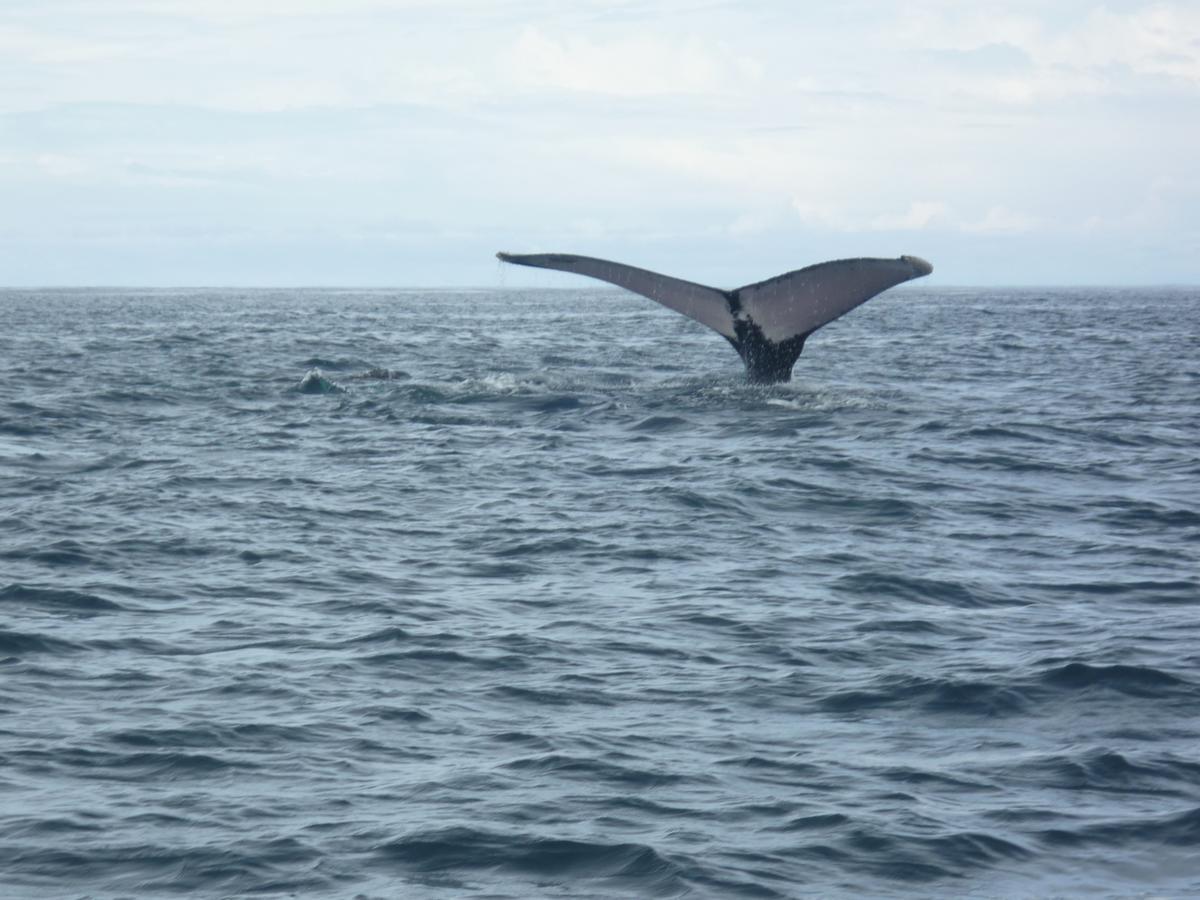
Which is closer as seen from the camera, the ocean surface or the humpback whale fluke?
the ocean surface

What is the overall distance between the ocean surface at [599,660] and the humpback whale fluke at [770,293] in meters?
1.29

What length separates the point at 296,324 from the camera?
190 ft

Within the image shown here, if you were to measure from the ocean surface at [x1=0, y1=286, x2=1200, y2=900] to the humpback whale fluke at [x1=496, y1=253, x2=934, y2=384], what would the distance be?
1.29 meters

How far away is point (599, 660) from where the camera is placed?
8.43 metres

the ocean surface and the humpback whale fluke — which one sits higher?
the humpback whale fluke

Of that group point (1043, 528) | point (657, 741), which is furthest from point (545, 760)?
point (1043, 528)

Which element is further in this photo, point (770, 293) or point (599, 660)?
point (770, 293)

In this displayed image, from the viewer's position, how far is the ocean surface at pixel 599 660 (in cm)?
586

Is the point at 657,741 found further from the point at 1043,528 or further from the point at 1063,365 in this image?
the point at 1063,365

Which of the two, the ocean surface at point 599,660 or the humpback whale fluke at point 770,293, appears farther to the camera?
the humpback whale fluke at point 770,293

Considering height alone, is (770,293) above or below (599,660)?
above

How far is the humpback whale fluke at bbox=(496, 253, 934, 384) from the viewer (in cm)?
1391

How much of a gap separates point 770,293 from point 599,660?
7.64m

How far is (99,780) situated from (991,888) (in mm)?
3744
